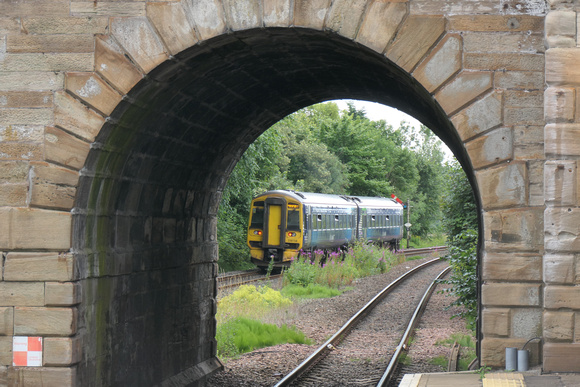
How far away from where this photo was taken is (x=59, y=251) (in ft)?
20.8

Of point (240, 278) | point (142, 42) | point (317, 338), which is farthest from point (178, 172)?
point (240, 278)

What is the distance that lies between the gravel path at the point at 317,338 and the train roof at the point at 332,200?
5.03 m

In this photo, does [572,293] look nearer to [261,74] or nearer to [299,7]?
[299,7]

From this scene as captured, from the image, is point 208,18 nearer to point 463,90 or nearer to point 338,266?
point 463,90

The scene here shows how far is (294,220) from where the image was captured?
2470 cm

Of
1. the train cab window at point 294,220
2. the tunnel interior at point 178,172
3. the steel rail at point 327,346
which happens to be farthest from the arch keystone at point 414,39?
the train cab window at point 294,220

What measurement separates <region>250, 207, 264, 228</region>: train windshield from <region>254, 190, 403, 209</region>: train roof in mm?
500

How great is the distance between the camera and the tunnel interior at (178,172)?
6566mm

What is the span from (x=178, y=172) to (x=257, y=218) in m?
17.3

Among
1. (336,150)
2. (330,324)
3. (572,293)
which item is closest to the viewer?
(572,293)

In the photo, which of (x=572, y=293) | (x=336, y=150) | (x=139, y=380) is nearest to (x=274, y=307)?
(x=139, y=380)

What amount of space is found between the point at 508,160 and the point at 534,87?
25.7 inches

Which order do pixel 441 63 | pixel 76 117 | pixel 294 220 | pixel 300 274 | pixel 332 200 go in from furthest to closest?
pixel 332 200 → pixel 294 220 → pixel 300 274 → pixel 76 117 → pixel 441 63

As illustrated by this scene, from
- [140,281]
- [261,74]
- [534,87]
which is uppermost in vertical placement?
[261,74]
